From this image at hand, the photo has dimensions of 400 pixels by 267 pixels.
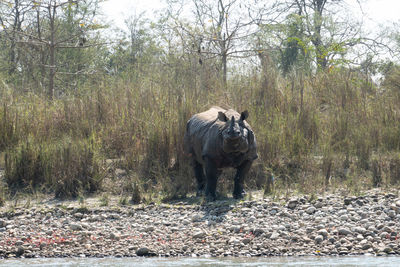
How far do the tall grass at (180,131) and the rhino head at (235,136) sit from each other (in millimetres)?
1452

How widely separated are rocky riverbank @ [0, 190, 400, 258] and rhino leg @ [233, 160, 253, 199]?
7.5 inches

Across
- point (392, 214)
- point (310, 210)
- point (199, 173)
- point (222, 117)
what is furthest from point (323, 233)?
point (199, 173)

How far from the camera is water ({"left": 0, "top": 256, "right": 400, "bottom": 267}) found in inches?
214

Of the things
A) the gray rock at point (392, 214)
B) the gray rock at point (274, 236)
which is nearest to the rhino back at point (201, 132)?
the gray rock at point (274, 236)

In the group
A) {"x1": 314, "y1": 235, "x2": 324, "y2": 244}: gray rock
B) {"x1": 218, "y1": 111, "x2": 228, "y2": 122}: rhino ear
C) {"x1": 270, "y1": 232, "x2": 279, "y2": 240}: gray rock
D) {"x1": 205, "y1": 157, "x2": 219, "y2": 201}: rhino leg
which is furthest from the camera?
{"x1": 205, "y1": 157, "x2": 219, "y2": 201}: rhino leg

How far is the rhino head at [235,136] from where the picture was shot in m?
7.51

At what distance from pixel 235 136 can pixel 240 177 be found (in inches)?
40.7

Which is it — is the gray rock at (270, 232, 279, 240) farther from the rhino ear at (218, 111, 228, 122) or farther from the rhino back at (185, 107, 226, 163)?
the rhino ear at (218, 111, 228, 122)

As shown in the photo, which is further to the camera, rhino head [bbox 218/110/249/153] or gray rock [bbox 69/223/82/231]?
rhino head [bbox 218/110/249/153]

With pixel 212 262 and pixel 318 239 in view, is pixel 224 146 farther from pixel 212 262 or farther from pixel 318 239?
pixel 212 262

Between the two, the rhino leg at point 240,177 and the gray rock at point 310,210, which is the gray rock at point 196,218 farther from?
the gray rock at point 310,210

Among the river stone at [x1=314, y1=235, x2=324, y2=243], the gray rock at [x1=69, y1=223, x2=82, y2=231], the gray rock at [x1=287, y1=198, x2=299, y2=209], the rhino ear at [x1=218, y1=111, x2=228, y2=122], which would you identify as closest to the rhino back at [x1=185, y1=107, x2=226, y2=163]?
the rhino ear at [x1=218, y1=111, x2=228, y2=122]

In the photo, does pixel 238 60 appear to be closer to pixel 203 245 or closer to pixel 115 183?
pixel 115 183

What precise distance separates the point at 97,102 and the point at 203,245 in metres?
5.60
